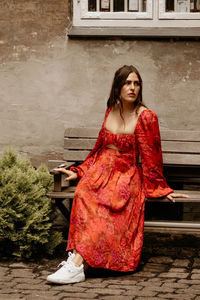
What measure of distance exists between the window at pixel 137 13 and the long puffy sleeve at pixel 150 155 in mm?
1581

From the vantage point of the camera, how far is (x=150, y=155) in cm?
552

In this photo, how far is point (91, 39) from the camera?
6770 mm

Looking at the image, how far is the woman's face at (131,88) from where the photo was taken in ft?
18.5

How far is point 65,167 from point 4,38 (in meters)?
1.87

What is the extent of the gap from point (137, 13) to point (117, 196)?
7.80 feet

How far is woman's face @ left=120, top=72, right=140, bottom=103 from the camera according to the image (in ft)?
18.5

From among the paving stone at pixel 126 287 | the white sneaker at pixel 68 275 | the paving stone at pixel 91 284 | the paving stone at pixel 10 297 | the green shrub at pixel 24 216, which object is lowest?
the paving stone at pixel 126 287

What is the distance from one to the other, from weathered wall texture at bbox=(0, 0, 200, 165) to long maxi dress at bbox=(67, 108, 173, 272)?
116 cm

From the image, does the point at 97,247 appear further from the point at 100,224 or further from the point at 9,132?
the point at 9,132

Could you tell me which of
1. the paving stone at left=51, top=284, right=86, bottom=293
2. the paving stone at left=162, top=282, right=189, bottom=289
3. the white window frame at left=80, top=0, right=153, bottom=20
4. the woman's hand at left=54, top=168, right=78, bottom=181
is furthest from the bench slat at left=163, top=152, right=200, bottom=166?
the paving stone at left=51, top=284, right=86, bottom=293

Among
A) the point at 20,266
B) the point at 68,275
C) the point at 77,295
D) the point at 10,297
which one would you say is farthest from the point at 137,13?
the point at 10,297

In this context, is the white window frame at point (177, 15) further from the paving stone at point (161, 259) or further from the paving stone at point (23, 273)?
the paving stone at point (23, 273)

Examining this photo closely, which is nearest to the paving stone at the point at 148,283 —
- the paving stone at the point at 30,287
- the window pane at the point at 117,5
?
the paving stone at the point at 30,287

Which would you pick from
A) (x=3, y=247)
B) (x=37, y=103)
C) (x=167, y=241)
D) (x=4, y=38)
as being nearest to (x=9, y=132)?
(x=37, y=103)
